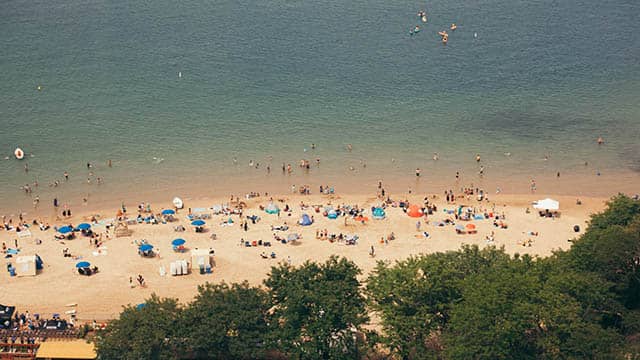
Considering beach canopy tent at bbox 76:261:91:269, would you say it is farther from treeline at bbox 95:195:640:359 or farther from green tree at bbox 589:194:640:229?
green tree at bbox 589:194:640:229

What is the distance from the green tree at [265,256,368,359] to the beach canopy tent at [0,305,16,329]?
1739 cm

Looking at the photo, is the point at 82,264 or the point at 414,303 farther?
the point at 82,264

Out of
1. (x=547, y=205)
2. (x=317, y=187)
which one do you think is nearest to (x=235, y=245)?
(x=317, y=187)

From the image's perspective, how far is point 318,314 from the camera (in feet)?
150

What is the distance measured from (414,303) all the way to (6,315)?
84.3 feet

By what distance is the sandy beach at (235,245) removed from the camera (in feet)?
192

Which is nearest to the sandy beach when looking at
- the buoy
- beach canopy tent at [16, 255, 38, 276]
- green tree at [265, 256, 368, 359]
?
beach canopy tent at [16, 255, 38, 276]

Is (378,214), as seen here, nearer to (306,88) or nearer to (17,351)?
(306,88)

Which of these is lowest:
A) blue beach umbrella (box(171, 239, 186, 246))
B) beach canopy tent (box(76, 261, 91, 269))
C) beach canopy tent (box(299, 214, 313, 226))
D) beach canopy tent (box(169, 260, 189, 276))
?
beach canopy tent (box(169, 260, 189, 276))

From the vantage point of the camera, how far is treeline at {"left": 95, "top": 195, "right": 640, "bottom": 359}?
142 feet

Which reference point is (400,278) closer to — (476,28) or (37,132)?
(37,132)

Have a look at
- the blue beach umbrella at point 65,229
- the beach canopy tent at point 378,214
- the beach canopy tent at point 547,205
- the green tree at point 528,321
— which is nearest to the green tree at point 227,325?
the green tree at point 528,321

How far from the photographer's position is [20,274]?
199 feet

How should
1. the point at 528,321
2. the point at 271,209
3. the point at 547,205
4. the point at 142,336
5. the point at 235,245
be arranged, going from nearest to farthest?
the point at 528,321, the point at 142,336, the point at 235,245, the point at 547,205, the point at 271,209
